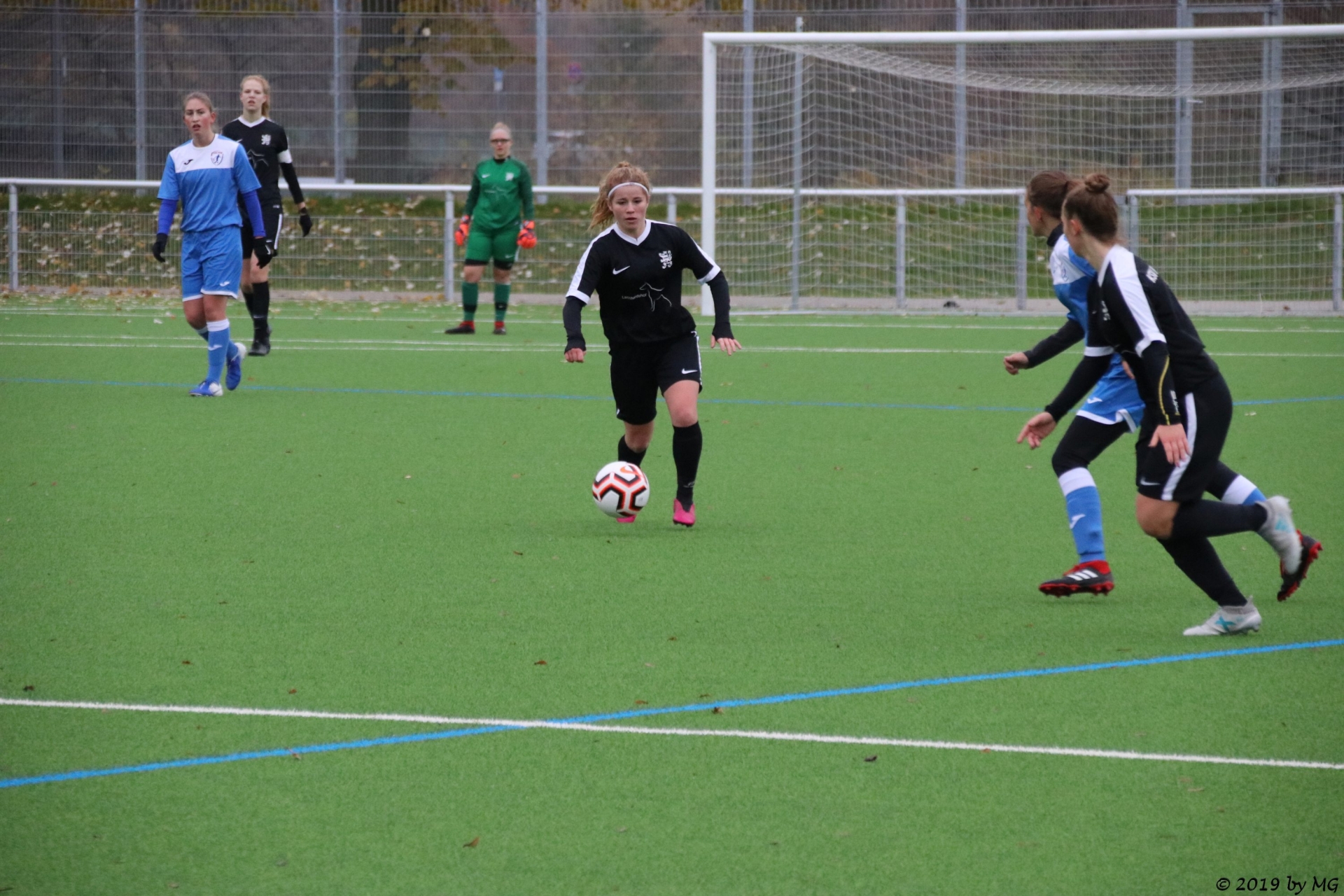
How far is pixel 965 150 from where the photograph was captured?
21266 mm

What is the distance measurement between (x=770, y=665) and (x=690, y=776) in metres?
1.08

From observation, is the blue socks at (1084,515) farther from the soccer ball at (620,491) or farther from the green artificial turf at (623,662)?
the soccer ball at (620,491)

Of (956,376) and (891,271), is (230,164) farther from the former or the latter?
(891,271)

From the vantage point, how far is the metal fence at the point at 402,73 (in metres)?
21.9

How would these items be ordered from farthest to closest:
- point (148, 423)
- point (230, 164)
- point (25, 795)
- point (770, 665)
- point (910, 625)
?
point (230, 164), point (148, 423), point (910, 625), point (770, 665), point (25, 795)

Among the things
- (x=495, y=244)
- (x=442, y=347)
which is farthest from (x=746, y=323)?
(x=442, y=347)

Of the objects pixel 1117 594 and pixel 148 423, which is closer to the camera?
pixel 1117 594

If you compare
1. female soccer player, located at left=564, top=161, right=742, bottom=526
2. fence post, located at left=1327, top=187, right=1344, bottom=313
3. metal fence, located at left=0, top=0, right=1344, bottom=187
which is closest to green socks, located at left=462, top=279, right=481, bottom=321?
metal fence, located at left=0, top=0, right=1344, bottom=187

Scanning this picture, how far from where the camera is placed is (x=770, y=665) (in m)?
5.13

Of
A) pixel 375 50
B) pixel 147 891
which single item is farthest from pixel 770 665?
pixel 375 50

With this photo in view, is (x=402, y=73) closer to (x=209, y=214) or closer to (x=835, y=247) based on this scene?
(x=835, y=247)

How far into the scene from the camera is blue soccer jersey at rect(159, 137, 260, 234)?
1173cm

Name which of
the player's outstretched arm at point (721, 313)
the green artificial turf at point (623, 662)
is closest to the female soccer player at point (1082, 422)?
the green artificial turf at point (623, 662)

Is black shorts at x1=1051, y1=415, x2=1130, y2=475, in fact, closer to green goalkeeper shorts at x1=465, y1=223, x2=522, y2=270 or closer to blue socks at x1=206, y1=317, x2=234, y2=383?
blue socks at x1=206, y1=317, x2=234, y2=383
